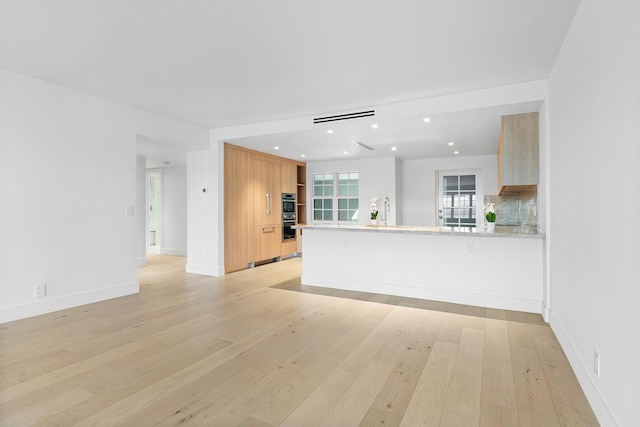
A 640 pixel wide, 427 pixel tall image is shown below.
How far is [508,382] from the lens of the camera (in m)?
2.26

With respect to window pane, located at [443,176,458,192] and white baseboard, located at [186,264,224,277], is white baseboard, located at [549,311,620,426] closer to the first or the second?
white baseboard, located at [186,264,224,277]

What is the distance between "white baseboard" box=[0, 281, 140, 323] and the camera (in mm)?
3515

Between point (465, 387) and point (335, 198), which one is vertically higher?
point (335, 198)

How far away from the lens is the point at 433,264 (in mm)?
4367

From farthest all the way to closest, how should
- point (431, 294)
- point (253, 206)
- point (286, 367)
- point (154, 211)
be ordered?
point (154, 211)
point (253, 206)
point (431, 294)
point (286, 367)

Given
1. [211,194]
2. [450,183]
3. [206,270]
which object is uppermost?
[450,183]

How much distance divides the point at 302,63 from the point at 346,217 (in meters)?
5.53

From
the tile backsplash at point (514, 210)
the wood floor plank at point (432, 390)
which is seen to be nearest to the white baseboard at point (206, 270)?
the wood floor plank at point (432, 390)

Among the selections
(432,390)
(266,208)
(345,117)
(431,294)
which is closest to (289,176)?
(266,208)

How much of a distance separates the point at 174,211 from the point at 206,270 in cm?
359

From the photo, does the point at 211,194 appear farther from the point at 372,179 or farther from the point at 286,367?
the point at 286,367

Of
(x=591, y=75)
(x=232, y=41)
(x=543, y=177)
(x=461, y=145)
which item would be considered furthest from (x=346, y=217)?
(x=591, y=75)

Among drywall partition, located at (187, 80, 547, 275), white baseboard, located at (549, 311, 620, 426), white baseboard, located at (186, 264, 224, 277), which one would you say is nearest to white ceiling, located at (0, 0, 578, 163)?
drywall partition, located at (187, 80, 547, 275)

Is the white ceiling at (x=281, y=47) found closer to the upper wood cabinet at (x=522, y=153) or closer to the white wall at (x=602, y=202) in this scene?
the upper wood cabinet at (x=522, y=153)
